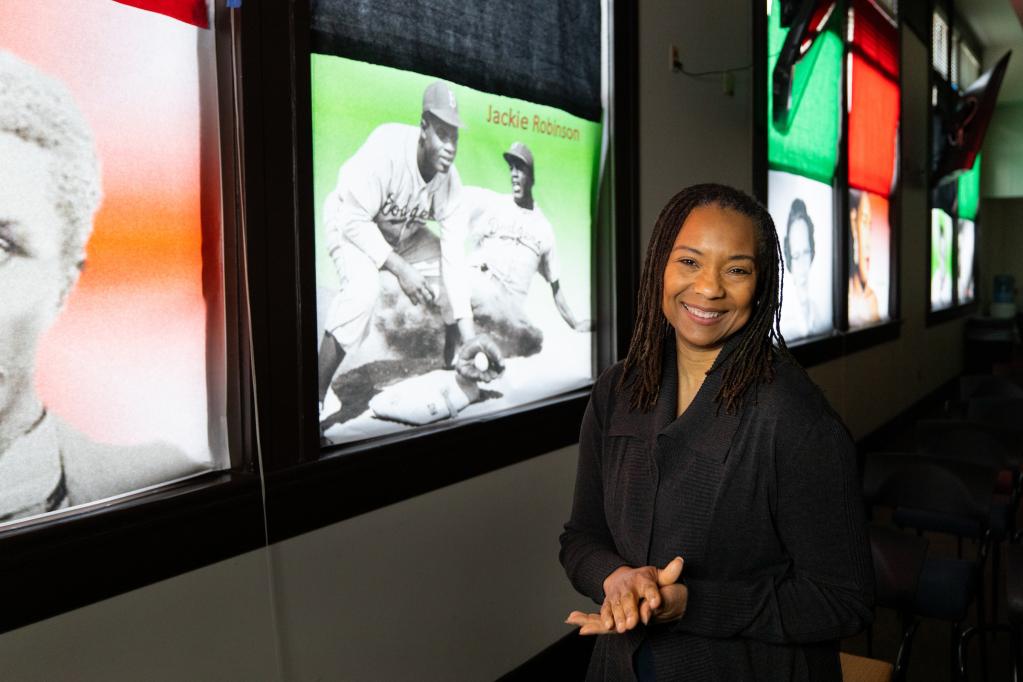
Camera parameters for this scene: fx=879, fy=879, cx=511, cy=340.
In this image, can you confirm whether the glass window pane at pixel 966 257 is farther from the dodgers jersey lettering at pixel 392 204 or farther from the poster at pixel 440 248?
the dodgers jersey lettering at pixel 392 204

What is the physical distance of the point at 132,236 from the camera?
1599 mm

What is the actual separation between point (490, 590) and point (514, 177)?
48.5 inches

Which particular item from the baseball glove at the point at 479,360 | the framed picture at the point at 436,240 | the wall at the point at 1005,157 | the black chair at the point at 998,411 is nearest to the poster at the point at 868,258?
the black chair at the point at 998,411

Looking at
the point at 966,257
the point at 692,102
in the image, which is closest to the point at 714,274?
the point at 692,102

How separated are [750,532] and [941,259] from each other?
29.5ft

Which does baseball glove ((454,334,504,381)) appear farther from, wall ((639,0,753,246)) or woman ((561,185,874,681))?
woman ((561,185,874,681))

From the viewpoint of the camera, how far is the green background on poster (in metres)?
2.00

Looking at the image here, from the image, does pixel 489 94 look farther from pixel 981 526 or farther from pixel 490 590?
pixel 981 526

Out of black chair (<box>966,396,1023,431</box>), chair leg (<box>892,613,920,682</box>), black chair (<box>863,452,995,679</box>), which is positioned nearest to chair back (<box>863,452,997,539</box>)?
black chair (<box>863,452,995,679</box>)

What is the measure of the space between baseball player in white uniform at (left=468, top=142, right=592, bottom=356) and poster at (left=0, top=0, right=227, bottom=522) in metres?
0.97

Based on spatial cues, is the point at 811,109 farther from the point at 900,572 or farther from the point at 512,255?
the point at 900,572

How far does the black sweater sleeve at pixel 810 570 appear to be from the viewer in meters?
A: 1.17

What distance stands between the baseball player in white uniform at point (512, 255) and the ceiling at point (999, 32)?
804 centimetres

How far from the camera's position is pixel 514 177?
2.67m
